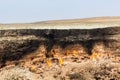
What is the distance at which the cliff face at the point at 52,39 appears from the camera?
14984mm

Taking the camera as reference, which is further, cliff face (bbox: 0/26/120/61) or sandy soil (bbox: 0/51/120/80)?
sandy soil (bbox: 0/51/120/80)

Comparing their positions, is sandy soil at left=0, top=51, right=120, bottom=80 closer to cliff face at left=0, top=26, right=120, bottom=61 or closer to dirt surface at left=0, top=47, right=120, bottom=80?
dirt surface at left=0, top=47, right=120, bottom=80

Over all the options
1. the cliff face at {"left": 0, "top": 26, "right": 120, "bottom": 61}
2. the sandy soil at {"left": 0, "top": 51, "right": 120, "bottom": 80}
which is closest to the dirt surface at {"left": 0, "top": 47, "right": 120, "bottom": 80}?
the sandy soil at {"left": 0, "top": 51, "right": 120, "bottom": 80}

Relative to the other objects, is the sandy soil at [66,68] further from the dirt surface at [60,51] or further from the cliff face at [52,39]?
the cliff face at [52,39]

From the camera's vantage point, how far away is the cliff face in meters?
15.0

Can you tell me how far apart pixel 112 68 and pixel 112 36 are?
41.3 inches

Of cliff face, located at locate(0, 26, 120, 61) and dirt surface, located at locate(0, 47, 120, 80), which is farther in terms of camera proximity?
dirt surface, located at locate(0, 47, 120, 80)

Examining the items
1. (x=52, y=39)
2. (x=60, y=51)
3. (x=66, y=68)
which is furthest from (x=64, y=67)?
(x=52, y=39)

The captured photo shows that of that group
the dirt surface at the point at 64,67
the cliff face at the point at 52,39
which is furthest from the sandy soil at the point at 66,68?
the cliff face at the point at 52,39

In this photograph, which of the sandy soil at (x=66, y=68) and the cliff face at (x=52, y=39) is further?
the sandy soil at (x=66, y=68)

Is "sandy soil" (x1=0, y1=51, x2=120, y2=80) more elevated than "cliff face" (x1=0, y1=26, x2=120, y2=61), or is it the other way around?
"cliff face" (x1=0, y1=26, x2=120, y2=61)

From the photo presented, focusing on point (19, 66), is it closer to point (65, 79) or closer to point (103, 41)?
point (65, 79)

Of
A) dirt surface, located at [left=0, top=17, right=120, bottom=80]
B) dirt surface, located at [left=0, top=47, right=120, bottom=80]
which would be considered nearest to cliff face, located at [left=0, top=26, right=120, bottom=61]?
dirt surface, located at [left=0, top=17, right=120, bottom=80]

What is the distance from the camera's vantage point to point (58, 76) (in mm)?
15289
